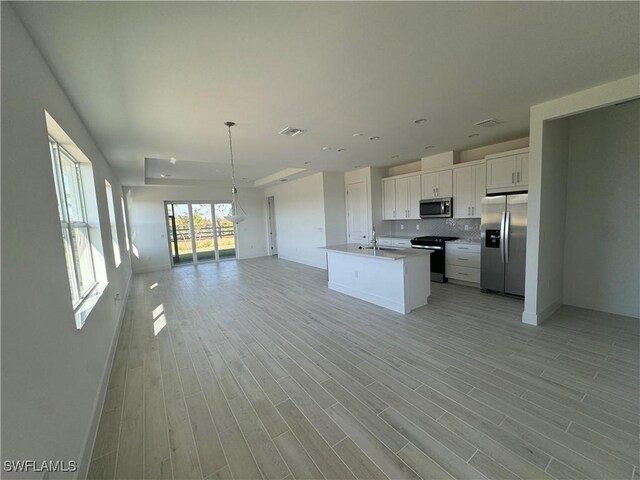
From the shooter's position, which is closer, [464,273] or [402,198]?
[464,273]

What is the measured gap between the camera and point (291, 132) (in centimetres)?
361

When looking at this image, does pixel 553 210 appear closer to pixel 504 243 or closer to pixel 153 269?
pixel 504 243

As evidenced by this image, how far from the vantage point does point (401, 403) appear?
206cm

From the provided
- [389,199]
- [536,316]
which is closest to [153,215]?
[389,199]

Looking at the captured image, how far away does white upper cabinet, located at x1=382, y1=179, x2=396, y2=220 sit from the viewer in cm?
641

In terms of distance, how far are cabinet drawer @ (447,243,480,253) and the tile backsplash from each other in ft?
1.36

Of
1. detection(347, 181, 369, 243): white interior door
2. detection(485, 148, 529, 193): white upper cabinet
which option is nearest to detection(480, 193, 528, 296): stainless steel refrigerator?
detection(485, 148, 529, 193): white upper cabinet

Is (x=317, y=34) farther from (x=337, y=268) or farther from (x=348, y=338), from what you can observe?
(x=337, y=268)

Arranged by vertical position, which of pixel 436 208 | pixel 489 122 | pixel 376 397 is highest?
pixel 489 122

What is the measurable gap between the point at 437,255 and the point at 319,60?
4.56 meters

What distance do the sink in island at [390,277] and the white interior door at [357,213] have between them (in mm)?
2264

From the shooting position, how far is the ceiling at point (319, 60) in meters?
1.52

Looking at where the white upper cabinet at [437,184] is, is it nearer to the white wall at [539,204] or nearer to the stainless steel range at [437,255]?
the stainless steel range at [437,255]

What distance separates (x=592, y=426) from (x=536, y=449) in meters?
0.55
